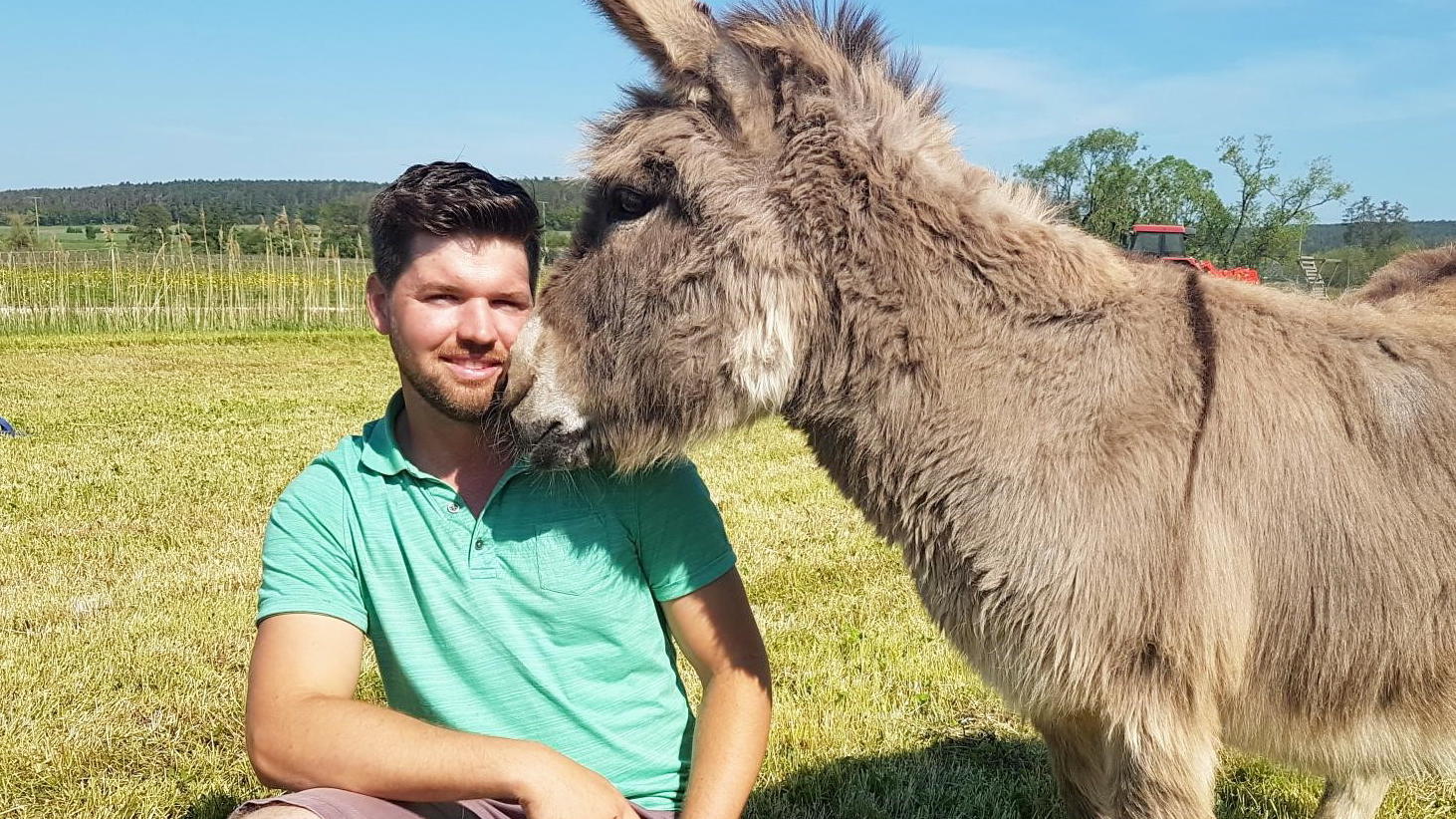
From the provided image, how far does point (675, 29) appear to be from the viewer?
2107mm

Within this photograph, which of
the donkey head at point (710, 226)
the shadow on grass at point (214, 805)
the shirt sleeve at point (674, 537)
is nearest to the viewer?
the donkey head at point (710, 226)

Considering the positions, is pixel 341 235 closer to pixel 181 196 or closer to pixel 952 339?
pixel 952 339

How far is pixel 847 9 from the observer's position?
2264mm

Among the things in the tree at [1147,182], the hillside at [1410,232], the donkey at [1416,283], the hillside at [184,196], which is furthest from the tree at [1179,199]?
the hillside at [184,196]

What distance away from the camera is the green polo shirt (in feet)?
7.10

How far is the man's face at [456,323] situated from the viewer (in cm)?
225

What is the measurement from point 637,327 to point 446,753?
3.10ft

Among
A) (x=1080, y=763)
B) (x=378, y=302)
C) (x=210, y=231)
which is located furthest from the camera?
(x=210, y=231)

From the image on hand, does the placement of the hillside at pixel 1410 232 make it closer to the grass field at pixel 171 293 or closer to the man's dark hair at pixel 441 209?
the grass field at pixel 171 293

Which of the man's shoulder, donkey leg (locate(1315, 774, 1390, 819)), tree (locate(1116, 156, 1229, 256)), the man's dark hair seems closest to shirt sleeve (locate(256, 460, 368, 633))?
the man's shoulder

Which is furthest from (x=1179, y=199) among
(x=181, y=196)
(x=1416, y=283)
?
(x=181, y=196)

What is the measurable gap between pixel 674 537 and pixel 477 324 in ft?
2.22

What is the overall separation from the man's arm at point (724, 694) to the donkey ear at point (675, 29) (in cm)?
118

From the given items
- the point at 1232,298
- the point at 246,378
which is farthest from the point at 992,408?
A: the point at 246,378
